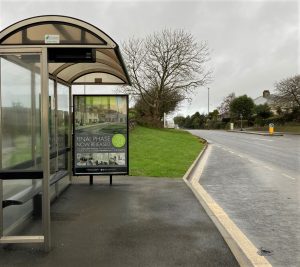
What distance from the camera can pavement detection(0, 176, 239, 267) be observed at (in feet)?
14.5

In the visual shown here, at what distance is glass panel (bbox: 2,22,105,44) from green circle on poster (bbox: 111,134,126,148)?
4.23 metres

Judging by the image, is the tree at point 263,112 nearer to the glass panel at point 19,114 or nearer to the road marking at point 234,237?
the road marking at point 234,237

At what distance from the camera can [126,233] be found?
5.42 metres

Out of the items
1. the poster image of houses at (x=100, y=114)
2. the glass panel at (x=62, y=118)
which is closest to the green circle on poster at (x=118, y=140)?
the poster image of houses at (x=100, y=114)

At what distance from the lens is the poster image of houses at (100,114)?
9.05 m

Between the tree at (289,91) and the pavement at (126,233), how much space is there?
49.1 meters

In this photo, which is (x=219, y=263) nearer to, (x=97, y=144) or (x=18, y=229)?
(x=18, y=229)

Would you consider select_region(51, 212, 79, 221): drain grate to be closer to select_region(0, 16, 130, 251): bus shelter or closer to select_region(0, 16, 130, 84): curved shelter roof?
select_region(0, 16, 130, 251): bus shelter

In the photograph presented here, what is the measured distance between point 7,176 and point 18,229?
1062 millimetres

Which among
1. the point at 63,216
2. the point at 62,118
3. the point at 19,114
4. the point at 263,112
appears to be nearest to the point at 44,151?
the point at 19,114

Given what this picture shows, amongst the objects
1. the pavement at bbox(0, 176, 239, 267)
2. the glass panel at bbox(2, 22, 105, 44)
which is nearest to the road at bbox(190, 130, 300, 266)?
the pavement at bbox(0, 176, 239, 267)

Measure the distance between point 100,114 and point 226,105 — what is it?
253 feet

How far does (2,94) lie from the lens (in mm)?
5020

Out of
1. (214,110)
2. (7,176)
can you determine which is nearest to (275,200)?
(7,176)
